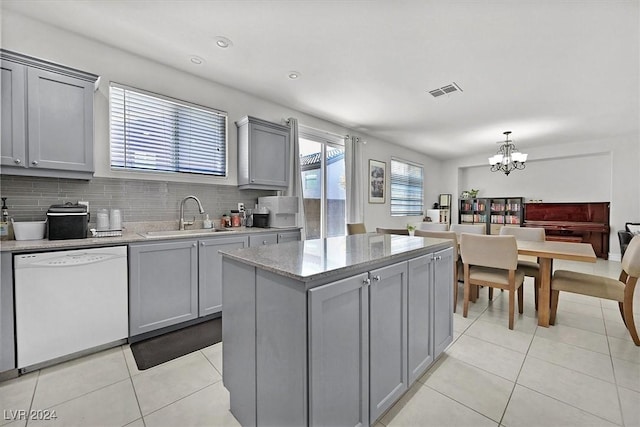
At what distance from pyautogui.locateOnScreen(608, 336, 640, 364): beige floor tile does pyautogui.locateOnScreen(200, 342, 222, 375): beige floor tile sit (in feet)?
9.90

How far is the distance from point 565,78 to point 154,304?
4.88 m

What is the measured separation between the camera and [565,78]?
3.02 m

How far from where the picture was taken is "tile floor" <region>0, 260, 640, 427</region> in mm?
1456

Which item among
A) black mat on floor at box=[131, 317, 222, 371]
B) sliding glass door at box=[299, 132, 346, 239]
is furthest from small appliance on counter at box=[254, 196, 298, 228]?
black mat on floor at box=[131, 317, 222, 371]

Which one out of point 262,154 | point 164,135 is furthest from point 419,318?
point 164,135

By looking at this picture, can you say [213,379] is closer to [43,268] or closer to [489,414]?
[43,268]

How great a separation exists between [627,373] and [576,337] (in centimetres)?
54

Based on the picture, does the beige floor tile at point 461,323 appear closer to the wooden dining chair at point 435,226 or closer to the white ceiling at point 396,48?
the wooden dining chair at point 435,226

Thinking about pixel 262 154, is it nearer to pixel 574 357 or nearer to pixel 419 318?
pixel 419 318

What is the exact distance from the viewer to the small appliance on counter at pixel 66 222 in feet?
6.67

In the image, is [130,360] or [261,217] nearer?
[130,360]

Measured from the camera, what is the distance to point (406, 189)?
6668 mm

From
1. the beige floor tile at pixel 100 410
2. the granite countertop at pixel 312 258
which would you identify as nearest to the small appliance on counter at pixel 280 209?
the granite countertop at pixel 312 258

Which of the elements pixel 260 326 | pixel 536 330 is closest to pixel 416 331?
pixel 260 326
